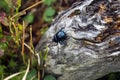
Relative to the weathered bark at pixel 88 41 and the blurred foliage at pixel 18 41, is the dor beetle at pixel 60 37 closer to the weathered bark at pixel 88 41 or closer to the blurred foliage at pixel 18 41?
the weathered bark at pixel 88 41

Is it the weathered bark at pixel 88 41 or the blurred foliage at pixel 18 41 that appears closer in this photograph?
the weathered bark at pixel 88 41

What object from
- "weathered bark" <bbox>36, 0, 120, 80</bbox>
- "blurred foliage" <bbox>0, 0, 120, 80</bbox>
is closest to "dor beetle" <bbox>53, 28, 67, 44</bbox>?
"weathered bark" <bbox>36, 0, 120, 80</bbox>

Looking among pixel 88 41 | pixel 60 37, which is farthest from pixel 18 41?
pixel 88 41

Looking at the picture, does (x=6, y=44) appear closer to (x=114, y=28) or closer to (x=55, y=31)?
(x=55, y=31)

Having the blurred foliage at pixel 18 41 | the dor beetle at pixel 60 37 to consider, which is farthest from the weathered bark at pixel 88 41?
the blurred foliage at pixel 18 41

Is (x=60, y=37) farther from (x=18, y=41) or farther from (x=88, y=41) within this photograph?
(x=18, y=41)
